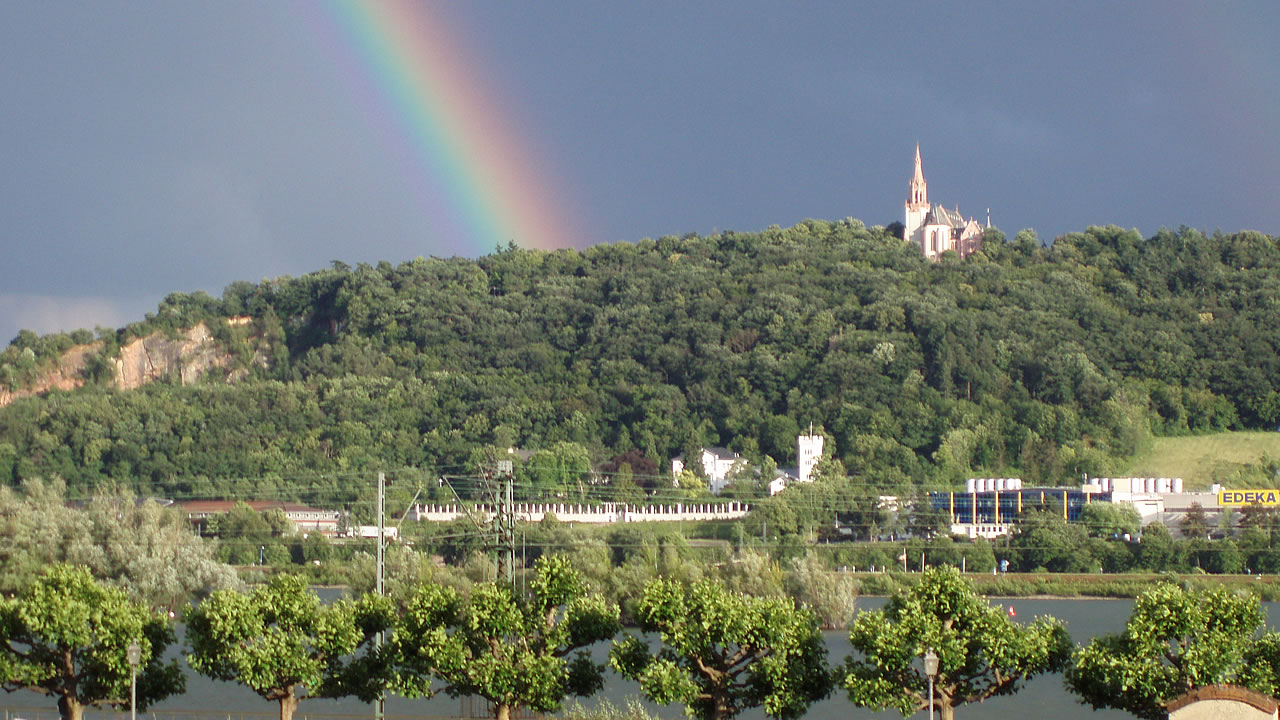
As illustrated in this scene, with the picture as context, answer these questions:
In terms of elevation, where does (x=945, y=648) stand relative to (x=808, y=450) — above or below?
below

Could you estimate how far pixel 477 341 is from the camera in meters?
159

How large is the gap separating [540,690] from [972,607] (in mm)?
7961

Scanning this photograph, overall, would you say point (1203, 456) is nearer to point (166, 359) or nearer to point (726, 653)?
point (166, 359)

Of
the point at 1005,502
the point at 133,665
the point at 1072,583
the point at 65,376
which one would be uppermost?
the point at 65,376

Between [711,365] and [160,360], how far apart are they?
183ft

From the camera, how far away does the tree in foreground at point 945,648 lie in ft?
95.0

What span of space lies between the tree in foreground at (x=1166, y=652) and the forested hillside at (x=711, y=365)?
8537cm

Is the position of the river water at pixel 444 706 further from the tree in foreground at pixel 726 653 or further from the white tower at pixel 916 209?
the white tower at pixel 916 209

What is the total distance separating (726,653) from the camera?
30344mm

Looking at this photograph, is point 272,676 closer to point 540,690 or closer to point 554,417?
point 540,690

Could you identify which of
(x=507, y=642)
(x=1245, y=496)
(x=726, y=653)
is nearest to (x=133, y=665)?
(x=507, y=642)

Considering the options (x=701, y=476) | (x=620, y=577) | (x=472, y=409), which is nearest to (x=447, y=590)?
(x=620, y=577)

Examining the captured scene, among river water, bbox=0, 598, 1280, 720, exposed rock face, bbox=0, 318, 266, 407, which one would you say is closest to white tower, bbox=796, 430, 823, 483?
exposed rock face, bbox=0, 318, 266, 407

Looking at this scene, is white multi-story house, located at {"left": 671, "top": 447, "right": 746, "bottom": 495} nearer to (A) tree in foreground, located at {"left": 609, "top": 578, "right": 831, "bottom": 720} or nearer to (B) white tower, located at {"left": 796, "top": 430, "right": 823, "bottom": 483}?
(B) white tower, located at {"left": 796, "top": 430, "right": 823, "bottom": 483}
